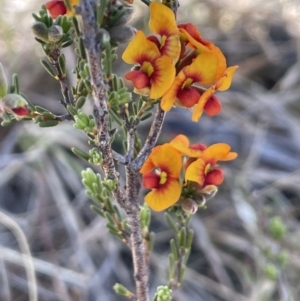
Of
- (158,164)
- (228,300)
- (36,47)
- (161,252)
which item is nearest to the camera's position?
(158,164)

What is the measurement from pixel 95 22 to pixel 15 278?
161 cm

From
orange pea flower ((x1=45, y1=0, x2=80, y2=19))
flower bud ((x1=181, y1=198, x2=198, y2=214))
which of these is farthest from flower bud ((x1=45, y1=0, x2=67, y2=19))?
flower bud ((x1=181, y1=198, x2=198, y2=214))

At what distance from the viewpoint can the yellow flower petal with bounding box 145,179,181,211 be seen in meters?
0.78

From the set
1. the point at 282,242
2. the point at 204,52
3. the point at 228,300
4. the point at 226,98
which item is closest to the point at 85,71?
the point at 204,52

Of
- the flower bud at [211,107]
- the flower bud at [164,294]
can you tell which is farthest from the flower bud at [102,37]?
the flower bud at [164,294]

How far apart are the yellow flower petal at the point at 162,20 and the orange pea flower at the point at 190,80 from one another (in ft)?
0.18

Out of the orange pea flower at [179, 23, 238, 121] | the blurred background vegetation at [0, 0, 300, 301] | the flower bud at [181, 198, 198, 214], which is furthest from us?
the blurred background vegetation at [0, 0, 300, 301]

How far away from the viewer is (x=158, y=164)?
31.0 inches

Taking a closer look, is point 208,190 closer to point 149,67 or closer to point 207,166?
A: point 207,166

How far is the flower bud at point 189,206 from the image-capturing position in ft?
2.68

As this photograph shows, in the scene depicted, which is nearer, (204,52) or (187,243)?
(204,52)

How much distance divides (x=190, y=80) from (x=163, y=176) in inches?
7.1

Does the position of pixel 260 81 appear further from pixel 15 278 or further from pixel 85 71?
pixel 85 71

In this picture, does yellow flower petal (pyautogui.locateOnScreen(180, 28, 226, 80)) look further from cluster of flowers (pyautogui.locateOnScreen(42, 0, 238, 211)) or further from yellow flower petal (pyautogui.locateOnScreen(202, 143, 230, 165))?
yellow flower petal (pyautogui.locateOnScreen(202, 143, 230, 165))
